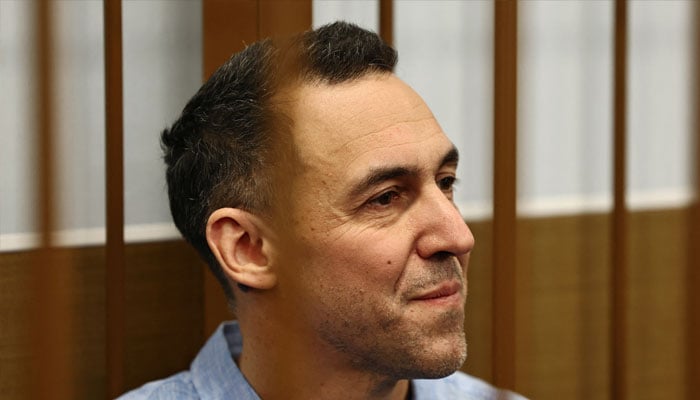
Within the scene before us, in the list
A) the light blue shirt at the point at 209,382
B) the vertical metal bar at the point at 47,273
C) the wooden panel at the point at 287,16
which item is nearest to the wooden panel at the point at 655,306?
the light blue shirt at the point at 209,382

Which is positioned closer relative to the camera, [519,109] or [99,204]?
[519,109]

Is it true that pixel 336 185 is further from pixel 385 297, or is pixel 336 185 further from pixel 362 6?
pixel 362 6

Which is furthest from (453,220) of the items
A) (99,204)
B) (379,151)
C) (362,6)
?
(99,204)

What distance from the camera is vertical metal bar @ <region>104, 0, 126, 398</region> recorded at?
1.22 m

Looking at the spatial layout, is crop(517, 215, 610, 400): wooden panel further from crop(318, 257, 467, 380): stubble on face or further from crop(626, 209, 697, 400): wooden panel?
crop(318, 257, 467, 380): stubble on face

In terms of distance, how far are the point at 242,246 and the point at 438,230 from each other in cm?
28

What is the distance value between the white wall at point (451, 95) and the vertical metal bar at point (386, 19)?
10 centimetres

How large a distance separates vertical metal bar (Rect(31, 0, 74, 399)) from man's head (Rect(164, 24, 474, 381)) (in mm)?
376

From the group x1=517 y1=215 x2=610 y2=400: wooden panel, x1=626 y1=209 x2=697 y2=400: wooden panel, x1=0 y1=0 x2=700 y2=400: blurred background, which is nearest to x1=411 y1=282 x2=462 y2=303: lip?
x1=0 y1=0 x2=700 y2=400: blurred background

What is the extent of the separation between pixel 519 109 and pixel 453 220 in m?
0.22

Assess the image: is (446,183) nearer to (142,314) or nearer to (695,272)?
(695,272)

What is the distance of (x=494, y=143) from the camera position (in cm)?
114

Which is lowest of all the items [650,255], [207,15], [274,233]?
[650,255]

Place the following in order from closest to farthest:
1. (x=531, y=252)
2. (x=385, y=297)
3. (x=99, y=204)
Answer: (x=385, y=297) < (x=99, y=204) < (x=531, y=252)
